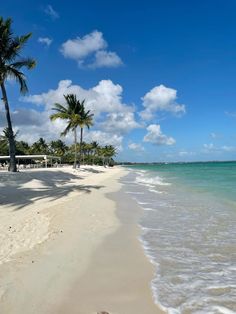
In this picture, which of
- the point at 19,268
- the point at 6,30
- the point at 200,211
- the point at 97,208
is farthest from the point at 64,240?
the point at 6,30

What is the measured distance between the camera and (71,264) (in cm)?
577

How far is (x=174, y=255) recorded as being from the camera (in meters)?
6.46

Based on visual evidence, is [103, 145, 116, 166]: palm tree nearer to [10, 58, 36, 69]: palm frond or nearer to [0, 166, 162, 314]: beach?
[10, 58, 36, 69]: palm frond

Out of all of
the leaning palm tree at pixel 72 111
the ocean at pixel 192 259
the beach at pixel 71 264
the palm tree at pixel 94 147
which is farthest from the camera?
the palm tree at pixel 94 147

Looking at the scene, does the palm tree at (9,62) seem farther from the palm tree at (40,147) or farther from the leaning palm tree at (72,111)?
the palm tree at (40,147)

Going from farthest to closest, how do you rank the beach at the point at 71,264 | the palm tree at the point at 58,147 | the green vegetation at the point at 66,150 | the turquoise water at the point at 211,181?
the palm tree at the point at 58,147
the green vegetation at the point at 66,150
the turquoise water at the point at 211,181
the beach at the point at 71,264

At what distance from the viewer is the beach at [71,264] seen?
13.8 ft

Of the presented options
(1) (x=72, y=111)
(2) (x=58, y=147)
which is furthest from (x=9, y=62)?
(2) (x=58, y=147)

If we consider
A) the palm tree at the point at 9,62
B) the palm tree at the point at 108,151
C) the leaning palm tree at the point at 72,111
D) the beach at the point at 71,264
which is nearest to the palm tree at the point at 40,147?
the palm tree at the point at 108,151

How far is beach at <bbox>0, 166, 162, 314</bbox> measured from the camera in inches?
165

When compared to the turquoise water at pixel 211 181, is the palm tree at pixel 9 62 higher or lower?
higher

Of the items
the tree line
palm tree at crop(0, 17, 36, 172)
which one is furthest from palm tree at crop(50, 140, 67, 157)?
palm tree at crop(0, 17, 36, 172)

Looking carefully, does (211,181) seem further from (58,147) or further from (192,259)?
(58,147)

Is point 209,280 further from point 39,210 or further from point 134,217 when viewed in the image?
point 39,210
